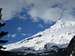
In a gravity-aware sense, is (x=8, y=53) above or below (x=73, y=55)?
below

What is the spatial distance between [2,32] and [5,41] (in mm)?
601

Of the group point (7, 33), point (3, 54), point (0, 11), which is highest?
point (0, 11)

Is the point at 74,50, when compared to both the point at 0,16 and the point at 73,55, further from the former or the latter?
the point at 0,16

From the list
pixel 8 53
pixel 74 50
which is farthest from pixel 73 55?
pixel 8 53

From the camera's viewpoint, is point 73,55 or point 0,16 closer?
point 0,16

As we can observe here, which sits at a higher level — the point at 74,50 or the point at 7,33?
the point at 74,50

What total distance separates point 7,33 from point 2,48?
100cm

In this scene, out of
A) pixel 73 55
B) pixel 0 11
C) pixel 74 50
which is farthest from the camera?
pixel 74 50

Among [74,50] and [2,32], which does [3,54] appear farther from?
[74,50]

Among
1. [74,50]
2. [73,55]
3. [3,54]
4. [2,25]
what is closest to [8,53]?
[3,54]

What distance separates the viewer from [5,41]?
19.0 metres

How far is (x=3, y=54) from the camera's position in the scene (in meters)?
19.0

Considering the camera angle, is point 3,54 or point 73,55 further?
point 73,55

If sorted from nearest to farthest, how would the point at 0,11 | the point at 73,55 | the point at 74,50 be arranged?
the point at 0,11 → the point at 73,55 → the point at 74,50
